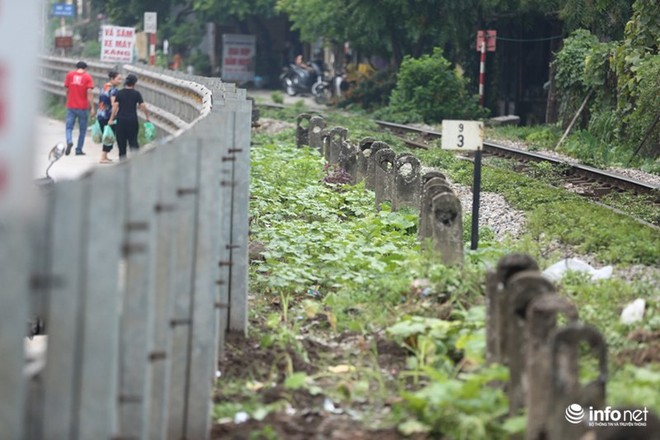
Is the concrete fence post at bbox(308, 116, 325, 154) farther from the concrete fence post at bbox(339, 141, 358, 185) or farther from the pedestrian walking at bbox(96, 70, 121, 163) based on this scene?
the concrete fence post at bbox(339, 141, 358, 185)

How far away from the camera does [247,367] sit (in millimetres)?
7277

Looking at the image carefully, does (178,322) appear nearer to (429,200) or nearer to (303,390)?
(303,390)

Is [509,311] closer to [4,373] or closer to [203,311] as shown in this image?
[203,311]

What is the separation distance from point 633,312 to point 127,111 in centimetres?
1262

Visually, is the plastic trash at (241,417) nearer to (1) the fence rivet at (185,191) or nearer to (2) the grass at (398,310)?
(2) the grass at (398,310)

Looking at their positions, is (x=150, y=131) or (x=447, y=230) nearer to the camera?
(x=447, y=230)

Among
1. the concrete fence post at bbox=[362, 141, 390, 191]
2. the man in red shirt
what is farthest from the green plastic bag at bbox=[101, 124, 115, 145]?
the concrete fence post at bbox=[362, 141, 390, 191]

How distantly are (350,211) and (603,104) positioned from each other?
40.4 ft

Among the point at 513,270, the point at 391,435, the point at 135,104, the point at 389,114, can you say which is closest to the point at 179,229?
the point at 391,435

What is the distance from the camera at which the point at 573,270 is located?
9.09 m

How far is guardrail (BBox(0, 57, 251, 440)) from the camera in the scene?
13.3 ft

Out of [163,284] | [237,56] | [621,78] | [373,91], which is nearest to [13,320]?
[163,284]

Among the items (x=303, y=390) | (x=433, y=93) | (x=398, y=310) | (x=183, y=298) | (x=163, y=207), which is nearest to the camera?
(x=163, y=207)

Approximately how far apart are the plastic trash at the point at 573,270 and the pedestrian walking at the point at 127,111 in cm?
1064
